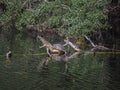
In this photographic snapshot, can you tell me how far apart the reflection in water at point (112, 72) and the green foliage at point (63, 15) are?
176 inches

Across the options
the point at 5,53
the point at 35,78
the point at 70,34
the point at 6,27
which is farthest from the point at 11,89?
the point at 6,27

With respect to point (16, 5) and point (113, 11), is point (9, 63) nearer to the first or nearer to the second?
point (16, 5)

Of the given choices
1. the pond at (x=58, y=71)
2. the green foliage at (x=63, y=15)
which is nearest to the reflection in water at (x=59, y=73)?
the pond at (x=58, y=71)

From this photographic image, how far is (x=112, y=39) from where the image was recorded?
1799 inches

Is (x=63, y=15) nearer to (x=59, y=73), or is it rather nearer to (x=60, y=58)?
(x=60, y=58)

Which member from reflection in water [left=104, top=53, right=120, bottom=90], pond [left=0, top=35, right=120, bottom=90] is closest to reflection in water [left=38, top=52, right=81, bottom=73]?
pond [left=0, top=35, right=120, bottom=90]

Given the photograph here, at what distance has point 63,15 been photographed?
38688 mm

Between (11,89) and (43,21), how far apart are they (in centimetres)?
2304

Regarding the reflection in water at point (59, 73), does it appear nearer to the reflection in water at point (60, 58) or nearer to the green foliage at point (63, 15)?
the reflection in water at point (60, 58)

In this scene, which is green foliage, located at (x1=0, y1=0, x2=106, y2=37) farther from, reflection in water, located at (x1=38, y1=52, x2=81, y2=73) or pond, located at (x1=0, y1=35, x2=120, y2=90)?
reflection in water, located at (x1=38, y1=52, x2=81, y2=73)

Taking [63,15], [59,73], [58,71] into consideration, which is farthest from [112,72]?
[63,15]

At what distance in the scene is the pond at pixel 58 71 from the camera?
21.2 metres

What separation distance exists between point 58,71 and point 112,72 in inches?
130

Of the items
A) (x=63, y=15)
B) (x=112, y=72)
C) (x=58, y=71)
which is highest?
(x=63, y=15)
